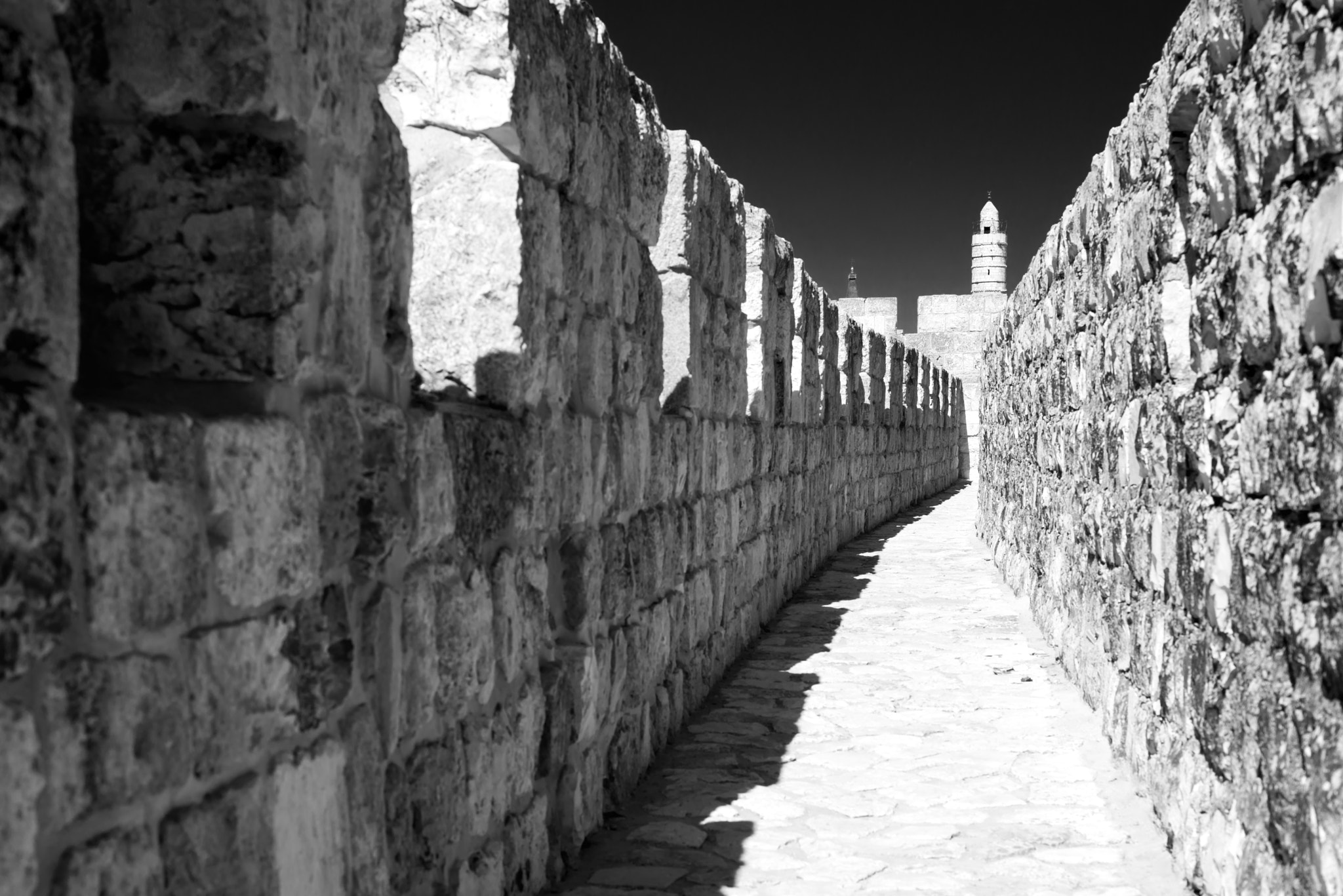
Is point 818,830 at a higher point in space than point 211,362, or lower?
lower

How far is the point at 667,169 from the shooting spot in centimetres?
473

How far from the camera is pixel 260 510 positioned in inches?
75.1

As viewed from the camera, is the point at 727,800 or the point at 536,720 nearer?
the point at 536,720

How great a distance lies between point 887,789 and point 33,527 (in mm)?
3388

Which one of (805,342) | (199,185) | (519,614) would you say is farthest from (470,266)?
(805,342)

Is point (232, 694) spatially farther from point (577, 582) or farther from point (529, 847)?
point (577, 582)

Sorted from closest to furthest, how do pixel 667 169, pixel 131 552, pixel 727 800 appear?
1. pixel 131 552
2. pixel 727 800
3. pixel 667 169

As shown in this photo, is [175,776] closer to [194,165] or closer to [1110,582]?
[194,165]

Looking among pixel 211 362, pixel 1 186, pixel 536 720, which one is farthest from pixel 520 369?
pixel 1 186

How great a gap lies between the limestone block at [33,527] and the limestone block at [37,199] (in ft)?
0.23

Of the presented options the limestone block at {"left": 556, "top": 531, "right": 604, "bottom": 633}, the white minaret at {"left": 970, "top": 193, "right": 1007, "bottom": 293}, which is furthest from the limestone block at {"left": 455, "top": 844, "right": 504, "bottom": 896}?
the white minaret at {"left": 970, "top": 193, "right": 1007, "bottom": 293}

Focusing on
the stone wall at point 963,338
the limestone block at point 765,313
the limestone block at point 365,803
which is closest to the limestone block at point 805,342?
the limestone block at point 765,313

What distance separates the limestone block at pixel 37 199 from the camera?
1401mm

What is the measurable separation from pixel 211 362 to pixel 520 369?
1.21 meters
